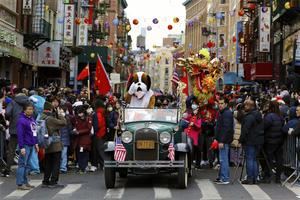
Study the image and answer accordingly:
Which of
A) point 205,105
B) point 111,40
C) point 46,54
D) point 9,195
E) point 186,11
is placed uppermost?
point 186,11

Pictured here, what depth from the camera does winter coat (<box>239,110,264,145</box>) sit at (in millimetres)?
14336

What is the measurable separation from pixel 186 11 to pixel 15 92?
356 ft

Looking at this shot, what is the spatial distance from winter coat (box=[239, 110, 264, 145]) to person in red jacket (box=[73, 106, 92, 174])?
4.25m

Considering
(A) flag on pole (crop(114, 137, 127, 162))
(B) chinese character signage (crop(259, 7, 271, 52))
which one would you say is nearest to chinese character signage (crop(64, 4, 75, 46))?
(B) chinese character signage (crop(259, 7, 271, 52))

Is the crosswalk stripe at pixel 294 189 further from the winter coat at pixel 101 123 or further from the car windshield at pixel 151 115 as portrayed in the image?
the winter coat at pixel 101 123

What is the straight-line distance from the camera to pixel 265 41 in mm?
43938

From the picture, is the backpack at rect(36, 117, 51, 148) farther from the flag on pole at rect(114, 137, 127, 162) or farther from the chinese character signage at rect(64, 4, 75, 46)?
the chinese character signage at rect(64, 4, 75, 46)

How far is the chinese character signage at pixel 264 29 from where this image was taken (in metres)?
43.2

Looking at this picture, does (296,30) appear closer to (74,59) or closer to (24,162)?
(74,59)

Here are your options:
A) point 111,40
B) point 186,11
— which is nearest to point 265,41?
point 111,40

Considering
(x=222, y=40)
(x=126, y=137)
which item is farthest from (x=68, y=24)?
(x=222, y=40)

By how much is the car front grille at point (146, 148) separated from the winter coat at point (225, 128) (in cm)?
169

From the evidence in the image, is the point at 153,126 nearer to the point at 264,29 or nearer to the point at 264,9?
the point at 264,9

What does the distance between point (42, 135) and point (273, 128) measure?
15.9 ft
